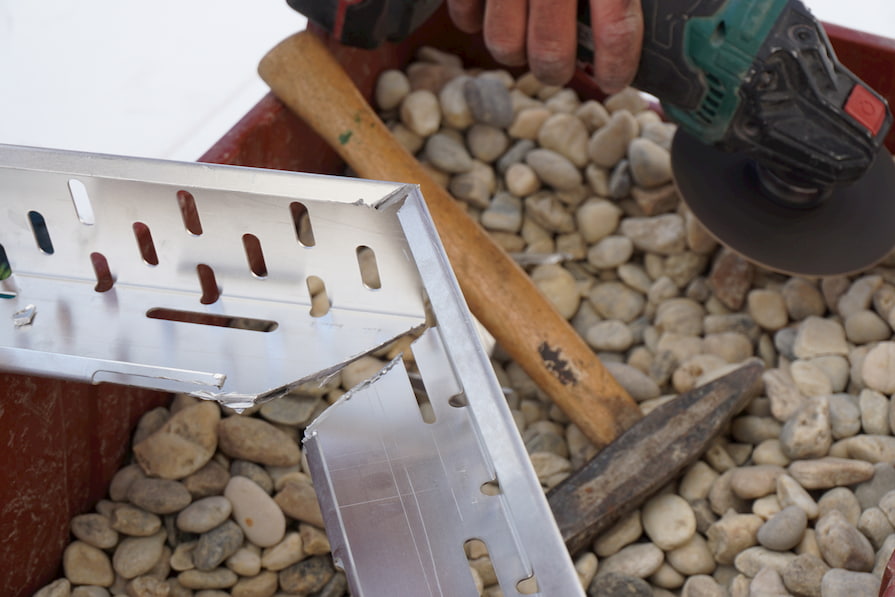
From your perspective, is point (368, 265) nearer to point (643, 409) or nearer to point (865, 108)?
point (643, 409)

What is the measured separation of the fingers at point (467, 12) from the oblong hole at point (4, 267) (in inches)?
25.9

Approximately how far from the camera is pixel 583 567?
3.50 feet

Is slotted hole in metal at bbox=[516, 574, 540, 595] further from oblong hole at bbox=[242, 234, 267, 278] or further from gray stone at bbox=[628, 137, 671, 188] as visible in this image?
gray stone at bbox=[628, 137, 671, 188]

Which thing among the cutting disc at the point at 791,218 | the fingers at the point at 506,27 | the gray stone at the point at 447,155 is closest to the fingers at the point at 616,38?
the fingers at the point at 506,27

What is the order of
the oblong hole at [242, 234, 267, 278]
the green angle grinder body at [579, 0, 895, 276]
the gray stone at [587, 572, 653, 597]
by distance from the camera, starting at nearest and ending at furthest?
the gray stone at [587, 572, 653, 597] → the green angle grinder body at [579, 0, 895, 276] → the oblong hole at [242, 234, 267, 278]

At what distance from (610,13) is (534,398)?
1.72ft

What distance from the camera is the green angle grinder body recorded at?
1.13 m

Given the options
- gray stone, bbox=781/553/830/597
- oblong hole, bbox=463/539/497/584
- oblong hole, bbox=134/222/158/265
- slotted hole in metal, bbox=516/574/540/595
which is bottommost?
oblong hole, bbox=463/539/497/584

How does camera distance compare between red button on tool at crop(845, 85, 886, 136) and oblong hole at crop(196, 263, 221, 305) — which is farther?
red button on tool at crop(845, 85, 886, 136)

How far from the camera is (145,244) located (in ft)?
3.30

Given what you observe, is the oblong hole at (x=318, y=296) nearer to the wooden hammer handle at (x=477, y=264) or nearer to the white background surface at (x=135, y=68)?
the wooden hammer handle at (x=477, y=264)

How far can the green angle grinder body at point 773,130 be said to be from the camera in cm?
113

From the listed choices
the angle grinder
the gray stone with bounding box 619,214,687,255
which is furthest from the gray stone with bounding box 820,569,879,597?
the gray stone with bounding box 619,214,687,255

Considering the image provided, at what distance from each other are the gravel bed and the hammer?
58 millimetres
